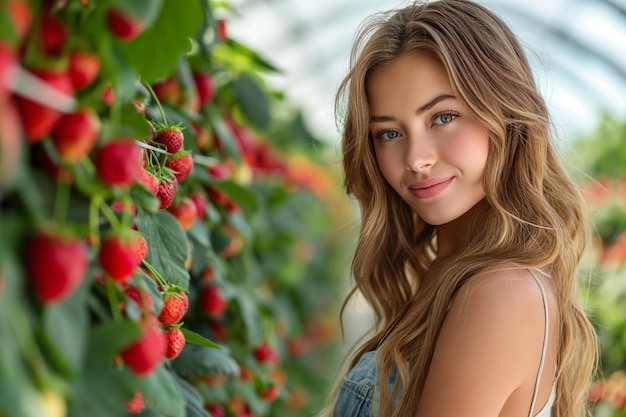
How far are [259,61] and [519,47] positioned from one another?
0.70 metres

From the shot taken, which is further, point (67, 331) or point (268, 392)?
point (268, 392)

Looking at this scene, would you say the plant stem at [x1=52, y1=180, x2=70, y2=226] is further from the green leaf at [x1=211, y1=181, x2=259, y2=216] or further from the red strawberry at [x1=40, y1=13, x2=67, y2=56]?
the green leaf at [x1=211, y1=181, x2=259, y2=216]

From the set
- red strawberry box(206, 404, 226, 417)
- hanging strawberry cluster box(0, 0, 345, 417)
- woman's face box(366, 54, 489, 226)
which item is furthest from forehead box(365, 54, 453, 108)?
red strawberry box(206, 404, 226, 417)

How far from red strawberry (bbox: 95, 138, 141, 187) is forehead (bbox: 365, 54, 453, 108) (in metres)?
0.85

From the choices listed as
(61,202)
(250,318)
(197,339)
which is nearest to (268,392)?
(250,318)

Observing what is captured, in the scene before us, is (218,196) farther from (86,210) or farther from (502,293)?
(86,210)

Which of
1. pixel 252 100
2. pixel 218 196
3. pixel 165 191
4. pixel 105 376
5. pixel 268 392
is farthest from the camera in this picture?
pixel 252 100

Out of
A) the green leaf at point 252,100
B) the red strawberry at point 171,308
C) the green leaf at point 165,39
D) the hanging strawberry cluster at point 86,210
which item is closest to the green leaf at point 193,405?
the hanging strawberry cluster at point 86,210

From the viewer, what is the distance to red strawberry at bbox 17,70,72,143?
1.71ft

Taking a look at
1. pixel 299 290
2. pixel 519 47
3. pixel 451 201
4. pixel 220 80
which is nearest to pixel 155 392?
pixel 451 201

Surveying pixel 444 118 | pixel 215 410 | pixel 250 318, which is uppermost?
pixel 444 118

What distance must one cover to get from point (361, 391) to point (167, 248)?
0.62 metres

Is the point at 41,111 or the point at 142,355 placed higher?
the point at 41,111

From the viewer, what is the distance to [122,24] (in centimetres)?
58
